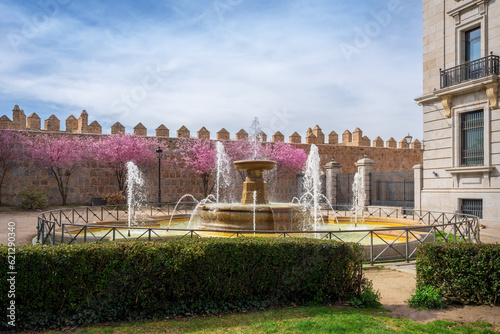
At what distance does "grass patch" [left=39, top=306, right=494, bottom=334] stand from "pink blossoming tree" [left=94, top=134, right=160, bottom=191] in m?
20.0

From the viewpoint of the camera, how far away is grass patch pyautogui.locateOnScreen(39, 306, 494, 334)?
13.5 ft

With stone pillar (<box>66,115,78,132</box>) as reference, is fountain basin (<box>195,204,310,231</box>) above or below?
below

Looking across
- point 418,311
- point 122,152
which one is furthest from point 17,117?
point 418,311

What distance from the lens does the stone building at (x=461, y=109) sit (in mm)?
13367

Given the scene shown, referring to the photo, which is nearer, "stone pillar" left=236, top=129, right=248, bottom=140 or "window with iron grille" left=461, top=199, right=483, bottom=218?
"window with iron grille" left=461, top=199, right=483, bottom=218

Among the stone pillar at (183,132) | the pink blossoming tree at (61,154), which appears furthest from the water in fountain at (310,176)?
the pink blossoming tree at (61,154)

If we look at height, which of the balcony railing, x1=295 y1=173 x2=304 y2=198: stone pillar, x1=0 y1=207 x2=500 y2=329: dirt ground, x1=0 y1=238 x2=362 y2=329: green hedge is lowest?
x1=0 y1=207 x2=500 y2=329: dirt ground

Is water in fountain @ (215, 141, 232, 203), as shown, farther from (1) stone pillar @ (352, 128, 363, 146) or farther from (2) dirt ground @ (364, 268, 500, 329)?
(2) dirt ground @ (364, 268, 500, 329)

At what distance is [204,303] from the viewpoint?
15.7 ft

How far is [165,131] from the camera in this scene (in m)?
25.2

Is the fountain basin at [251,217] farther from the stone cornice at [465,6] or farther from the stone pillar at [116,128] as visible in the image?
the stone pillar at [116,128]

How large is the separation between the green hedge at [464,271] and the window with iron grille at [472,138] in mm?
10413

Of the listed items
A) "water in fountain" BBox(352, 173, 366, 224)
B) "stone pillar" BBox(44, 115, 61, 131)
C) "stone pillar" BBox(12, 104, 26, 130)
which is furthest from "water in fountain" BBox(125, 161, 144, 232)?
"water in fountain" BBox(352, 173, 366, 224)

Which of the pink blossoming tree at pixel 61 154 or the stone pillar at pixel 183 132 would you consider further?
the stone pillar at pixel 183 132
